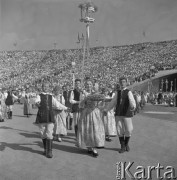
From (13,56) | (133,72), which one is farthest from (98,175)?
(13,56)

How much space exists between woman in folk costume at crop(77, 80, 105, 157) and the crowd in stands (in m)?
27.3

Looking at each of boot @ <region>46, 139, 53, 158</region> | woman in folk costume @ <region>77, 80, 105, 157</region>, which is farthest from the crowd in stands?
boot @ <region>46, 139, 53, 158</region>

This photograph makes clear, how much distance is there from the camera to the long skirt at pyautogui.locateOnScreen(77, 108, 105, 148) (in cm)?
659

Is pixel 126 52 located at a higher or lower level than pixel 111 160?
higher

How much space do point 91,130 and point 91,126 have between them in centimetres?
8

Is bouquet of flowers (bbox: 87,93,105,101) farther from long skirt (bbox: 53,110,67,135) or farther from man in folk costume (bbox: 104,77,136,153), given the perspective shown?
long skirt (bbox: 53,110,67,135)

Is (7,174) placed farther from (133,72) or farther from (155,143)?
(133,72)

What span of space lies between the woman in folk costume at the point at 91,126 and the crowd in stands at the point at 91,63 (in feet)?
89.5

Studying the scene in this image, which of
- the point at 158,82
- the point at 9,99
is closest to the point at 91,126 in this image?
the point at 9,99

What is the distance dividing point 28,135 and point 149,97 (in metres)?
23.5

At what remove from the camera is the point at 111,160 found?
6.07m

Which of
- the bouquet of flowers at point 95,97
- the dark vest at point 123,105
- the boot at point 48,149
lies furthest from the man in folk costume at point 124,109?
the boot at point 48,149

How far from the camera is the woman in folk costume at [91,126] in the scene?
6574mm

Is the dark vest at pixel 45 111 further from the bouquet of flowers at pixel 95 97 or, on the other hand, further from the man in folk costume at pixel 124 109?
the man in folk costume at pixel 124 109
